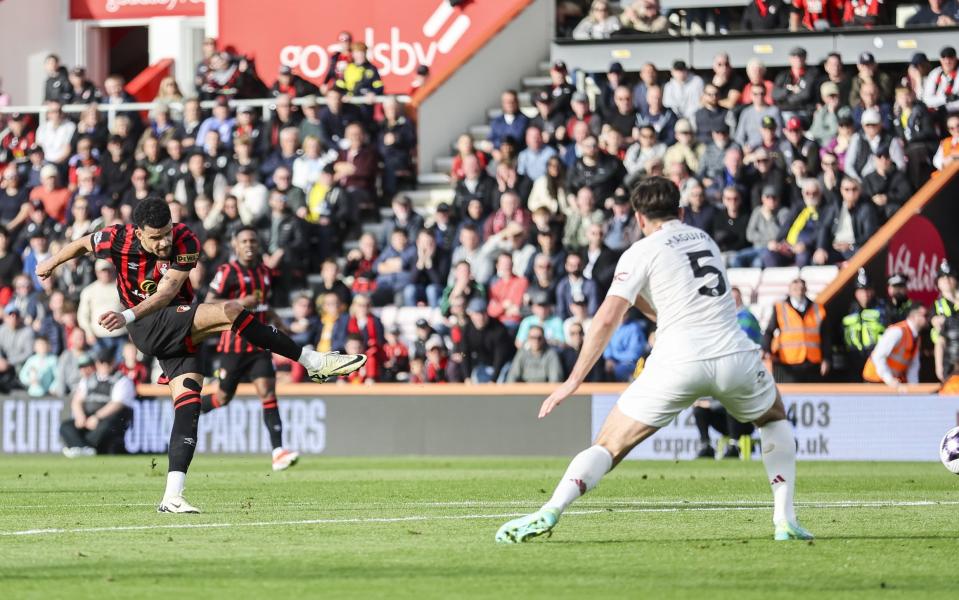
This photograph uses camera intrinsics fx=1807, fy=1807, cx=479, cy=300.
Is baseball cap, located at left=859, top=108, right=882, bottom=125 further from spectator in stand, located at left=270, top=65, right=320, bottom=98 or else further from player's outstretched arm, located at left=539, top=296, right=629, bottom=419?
player's outstretched arm, located at left=539, top=296, right=629, bottom=419

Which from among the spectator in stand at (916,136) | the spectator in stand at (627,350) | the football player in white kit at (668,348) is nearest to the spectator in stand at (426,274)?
the spectator in stand at (627,350)

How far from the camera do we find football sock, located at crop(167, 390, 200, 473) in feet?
41.1

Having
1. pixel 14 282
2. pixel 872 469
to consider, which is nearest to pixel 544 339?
pixel 872 469

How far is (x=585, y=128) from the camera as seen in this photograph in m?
25.3

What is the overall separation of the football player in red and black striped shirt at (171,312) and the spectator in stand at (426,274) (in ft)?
39.5

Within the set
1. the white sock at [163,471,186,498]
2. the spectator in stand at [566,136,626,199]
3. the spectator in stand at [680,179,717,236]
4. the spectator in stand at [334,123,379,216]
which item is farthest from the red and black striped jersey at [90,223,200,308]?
the spectator in stand at [334,123,379,216]

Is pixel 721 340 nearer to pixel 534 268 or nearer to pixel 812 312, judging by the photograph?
pixel 812 312

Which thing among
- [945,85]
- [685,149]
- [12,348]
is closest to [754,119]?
[685,149]

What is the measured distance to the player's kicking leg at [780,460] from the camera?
391 inches

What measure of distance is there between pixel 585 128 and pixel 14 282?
30.4 feet

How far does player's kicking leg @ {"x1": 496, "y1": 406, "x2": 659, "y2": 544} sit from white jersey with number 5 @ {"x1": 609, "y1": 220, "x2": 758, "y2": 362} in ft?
1.34

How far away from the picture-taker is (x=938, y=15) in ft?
85.1

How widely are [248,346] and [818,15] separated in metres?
11.5

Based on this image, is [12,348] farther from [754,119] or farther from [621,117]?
[754,119]
